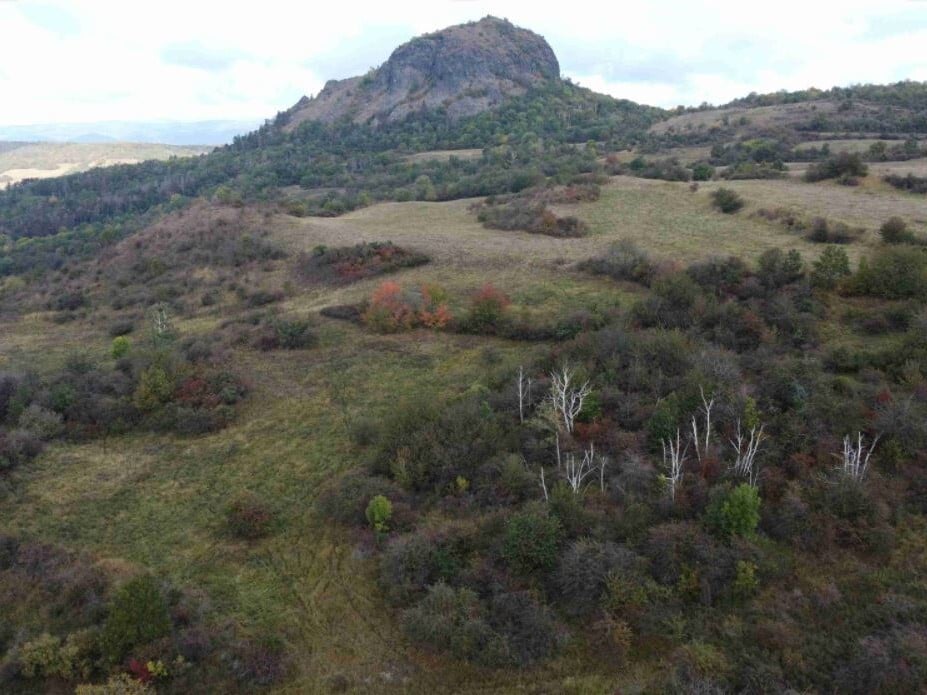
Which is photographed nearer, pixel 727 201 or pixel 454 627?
pixel 454 627

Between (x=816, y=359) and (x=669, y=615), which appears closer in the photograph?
(x=669, y=615)

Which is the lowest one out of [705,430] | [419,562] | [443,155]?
[419,562]

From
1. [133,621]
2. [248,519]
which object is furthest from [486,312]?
[133,621]

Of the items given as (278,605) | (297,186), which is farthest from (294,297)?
(297,186)

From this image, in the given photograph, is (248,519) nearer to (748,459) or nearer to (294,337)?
(748,459)

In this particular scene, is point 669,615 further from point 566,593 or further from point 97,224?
point 97,224

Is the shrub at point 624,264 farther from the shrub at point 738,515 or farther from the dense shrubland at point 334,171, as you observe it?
the dense shrubland at point 334,171
